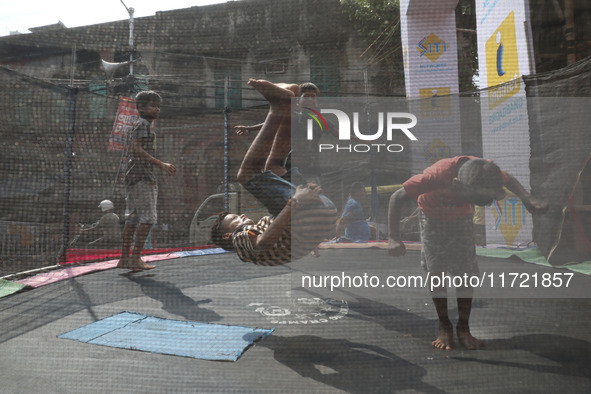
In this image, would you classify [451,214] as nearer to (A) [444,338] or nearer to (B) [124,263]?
(A) [444,338]

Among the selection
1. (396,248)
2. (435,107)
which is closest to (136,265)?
(396,248)

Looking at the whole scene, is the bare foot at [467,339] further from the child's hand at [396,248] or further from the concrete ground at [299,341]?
the child's hand at [396,248]

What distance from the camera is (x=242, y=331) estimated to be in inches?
81.6

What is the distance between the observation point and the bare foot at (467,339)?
5.97ft

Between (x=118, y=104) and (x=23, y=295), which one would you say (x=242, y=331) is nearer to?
(x=23, y=295)

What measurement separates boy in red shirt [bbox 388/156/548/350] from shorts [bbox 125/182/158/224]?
2.06 metres

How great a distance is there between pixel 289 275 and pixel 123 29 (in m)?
6.67

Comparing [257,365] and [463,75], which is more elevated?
[463,75]

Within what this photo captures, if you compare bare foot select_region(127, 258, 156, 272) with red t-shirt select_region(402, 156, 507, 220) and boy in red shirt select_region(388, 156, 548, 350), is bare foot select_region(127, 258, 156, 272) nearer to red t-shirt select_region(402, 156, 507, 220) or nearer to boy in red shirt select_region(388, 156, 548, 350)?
boy in red shirt select_region(388, 156, 548, 350)

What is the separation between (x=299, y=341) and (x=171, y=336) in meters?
0.65

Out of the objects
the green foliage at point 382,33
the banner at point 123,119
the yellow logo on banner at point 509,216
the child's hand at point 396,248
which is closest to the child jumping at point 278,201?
the child's hand at point 396,248

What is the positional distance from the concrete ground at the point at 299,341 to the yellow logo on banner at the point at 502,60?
147 centimetres

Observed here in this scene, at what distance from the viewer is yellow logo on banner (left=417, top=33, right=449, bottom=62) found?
196 inches

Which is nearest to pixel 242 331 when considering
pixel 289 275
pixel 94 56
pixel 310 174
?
pixel 310 174
